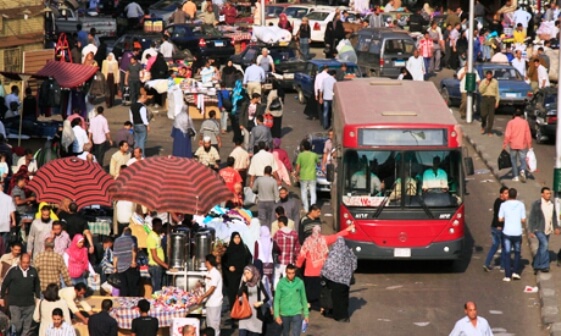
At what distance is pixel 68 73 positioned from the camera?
35.9 metres

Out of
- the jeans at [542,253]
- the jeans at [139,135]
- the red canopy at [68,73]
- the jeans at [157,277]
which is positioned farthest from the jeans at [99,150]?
the jeans at [542,253]

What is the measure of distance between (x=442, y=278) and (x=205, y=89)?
14.6 metres

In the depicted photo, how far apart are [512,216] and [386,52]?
2106 cm

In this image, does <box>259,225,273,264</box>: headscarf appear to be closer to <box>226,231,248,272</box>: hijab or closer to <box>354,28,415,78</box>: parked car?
<box>226,231,248,272</box>: hijab

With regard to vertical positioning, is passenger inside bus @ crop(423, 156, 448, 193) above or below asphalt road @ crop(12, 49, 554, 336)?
above

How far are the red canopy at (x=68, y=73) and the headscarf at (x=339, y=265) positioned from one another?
44.3ft

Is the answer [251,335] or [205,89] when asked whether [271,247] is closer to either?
[251,335]

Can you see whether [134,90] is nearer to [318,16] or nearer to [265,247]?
[318,16]

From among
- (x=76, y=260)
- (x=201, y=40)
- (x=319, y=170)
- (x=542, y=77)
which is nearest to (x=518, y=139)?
(x=319, y=170)

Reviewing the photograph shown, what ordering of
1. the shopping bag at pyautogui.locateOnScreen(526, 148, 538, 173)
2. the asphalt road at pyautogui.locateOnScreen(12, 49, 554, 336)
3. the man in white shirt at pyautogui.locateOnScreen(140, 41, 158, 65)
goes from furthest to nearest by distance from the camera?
the man in white shirt at pyautogui.locateOnScreen(140, 41, 158, 65)
the shopping bag at pyautogui.locateOnScreen(526, 148, 538, 173)
the asphalt road at pyautogui.locateOnScreen(12, 49, 554, 336)

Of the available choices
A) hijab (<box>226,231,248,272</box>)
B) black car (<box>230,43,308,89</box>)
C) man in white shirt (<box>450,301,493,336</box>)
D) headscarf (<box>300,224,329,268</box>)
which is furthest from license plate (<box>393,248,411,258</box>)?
black car (<box>230,43,308,89</box>)

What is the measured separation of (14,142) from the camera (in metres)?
33.9

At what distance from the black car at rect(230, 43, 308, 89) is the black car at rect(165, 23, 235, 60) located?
2.16m

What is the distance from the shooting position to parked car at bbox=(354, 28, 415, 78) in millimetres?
46469
